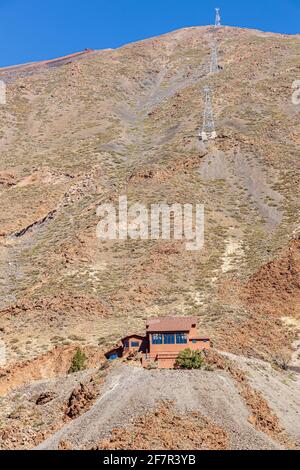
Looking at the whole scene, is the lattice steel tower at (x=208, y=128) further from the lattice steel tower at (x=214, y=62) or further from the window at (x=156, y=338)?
the window at (x=156, y=338)

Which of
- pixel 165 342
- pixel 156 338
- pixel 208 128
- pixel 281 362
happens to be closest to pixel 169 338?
pixel 165 342

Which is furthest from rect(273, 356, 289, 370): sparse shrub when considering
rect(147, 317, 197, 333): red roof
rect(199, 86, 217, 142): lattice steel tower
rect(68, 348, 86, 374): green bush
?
rect(199, 86, 217, 142): lattice steel tower

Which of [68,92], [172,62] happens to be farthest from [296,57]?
[68,92]

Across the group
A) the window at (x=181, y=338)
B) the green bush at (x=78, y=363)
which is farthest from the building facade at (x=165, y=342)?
the green bush at (x=78, y=363)

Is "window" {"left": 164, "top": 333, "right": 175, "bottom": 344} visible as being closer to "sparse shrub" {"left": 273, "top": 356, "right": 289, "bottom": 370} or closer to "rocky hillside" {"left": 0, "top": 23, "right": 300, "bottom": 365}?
"rocky hillside" {"left": 0, "top": 23, "right": 300, "bottom": 365}

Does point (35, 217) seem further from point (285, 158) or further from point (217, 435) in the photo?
point (217, 435)

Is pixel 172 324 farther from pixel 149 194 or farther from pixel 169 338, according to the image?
pixel 149 194
